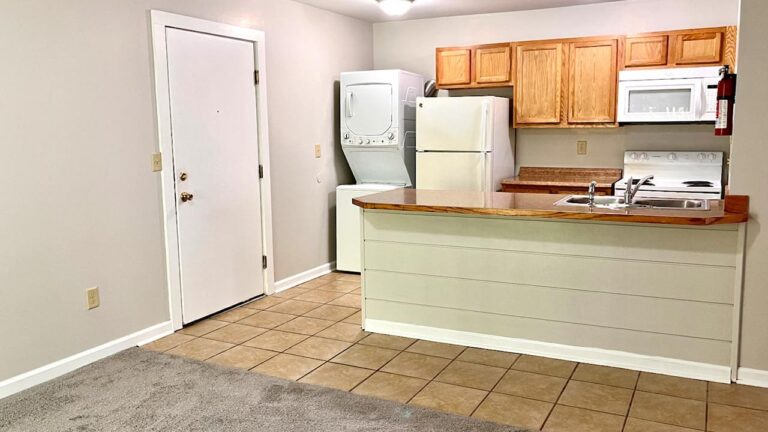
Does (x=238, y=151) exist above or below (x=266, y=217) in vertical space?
above

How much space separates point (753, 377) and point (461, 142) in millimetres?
2857

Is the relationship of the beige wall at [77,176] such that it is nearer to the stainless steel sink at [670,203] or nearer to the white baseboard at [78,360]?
the white baseboard at [78,360]

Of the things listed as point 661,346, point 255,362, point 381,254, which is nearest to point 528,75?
point 381,254

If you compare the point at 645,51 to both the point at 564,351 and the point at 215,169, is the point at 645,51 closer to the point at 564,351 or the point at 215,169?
the point at 564,351

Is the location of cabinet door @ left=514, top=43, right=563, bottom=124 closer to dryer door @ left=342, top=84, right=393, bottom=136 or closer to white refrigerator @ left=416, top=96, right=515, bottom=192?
white refrigerator @ left=416, top=96, right=515, bottom=192

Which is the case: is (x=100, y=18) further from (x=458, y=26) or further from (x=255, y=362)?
(x=458, y=26)

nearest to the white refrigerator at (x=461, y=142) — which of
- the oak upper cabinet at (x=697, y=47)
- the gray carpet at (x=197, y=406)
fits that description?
the oak upper cabinet at (x=697, y=47)

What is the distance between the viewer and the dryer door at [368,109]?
546 cm

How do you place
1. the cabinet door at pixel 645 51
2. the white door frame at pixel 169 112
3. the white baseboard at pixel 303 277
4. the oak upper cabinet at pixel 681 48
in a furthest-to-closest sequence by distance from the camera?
the white baseboard at pixel 303 277 → the cabinet door at pixel 645 51 → the oak upper cabinet at pixel 681 48 → the white door frame at pixel 169 112

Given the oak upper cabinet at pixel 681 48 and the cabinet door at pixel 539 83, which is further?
the cabinet door at pixel 539 83

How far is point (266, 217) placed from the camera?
192 inches

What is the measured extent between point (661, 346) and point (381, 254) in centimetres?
170

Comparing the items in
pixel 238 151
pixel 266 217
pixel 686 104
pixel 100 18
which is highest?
pixel 100 18

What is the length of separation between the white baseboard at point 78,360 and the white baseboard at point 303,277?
3.88 ft
